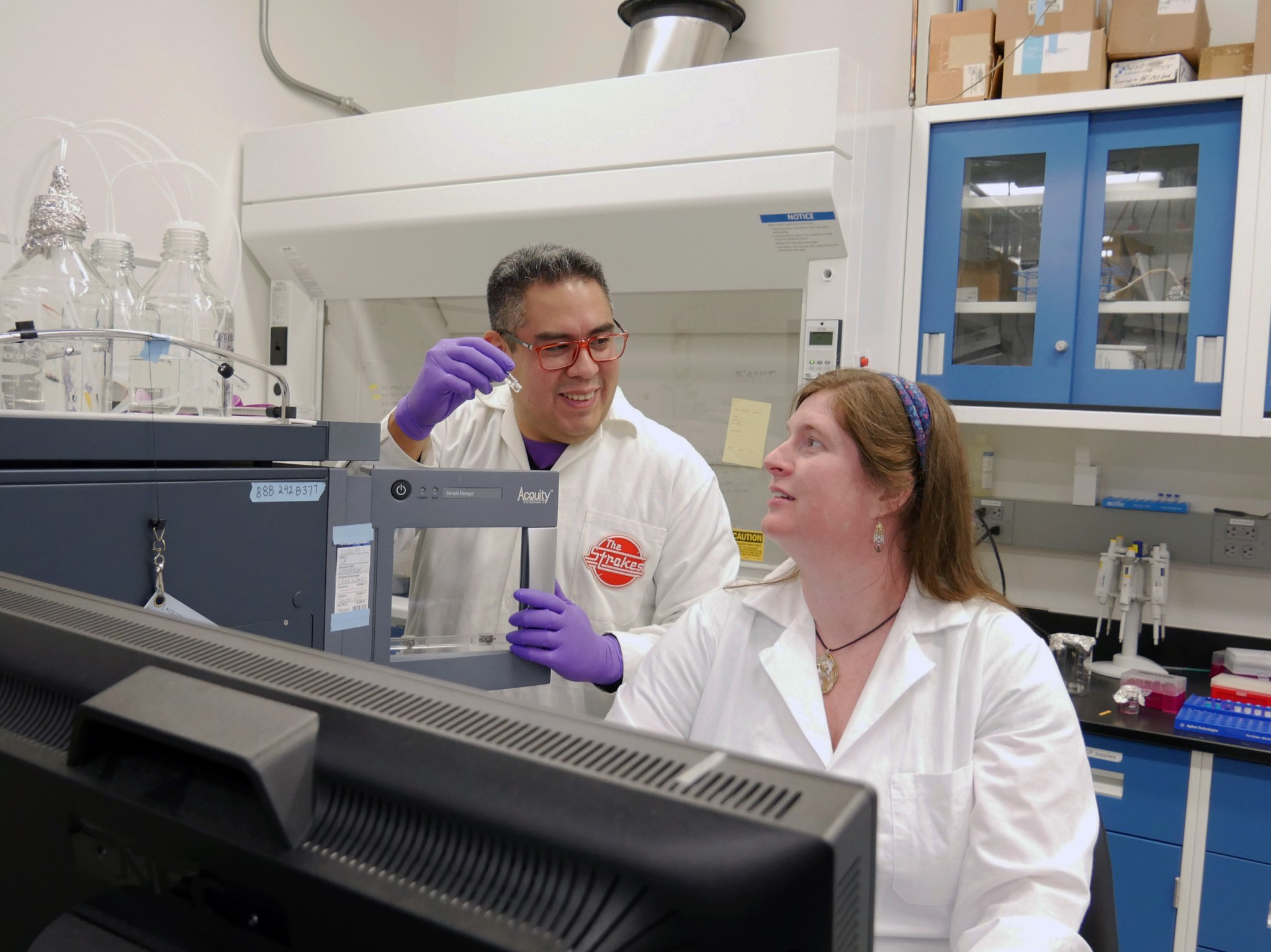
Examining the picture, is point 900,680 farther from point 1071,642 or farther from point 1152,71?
point 1152,71

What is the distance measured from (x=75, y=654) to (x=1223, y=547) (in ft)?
8.71

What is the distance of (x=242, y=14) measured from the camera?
267 centimetres

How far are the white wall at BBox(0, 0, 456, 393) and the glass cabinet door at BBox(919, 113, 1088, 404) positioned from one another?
1.87 metres

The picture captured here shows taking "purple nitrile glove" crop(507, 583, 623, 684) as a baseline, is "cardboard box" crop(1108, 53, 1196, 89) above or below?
above

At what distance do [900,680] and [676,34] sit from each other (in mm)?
1951

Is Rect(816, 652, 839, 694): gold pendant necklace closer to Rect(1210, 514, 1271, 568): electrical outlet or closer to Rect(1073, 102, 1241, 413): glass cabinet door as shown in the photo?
Rect(1073, 102, 1241, 413): glass cabinet door

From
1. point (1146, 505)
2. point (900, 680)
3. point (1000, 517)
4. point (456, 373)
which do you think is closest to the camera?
point (900, 680)

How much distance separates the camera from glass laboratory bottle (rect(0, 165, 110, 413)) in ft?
3.49

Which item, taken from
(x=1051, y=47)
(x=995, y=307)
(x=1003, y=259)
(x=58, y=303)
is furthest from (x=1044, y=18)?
(x=58, y=303)

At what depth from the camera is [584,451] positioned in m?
1.70

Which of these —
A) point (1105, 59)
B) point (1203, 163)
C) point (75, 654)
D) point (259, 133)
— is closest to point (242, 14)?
point (259, 133)

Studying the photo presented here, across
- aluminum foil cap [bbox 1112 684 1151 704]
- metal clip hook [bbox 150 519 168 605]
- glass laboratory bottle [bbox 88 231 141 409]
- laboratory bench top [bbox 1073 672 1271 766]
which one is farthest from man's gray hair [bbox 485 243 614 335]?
aluminum foil cap [bbox 1112 684 1151 704]

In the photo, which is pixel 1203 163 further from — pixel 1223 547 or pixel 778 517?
pixel 778 517

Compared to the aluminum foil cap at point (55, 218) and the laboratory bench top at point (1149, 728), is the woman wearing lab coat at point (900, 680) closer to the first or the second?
the laboratory bench top at point (1149, 728)
